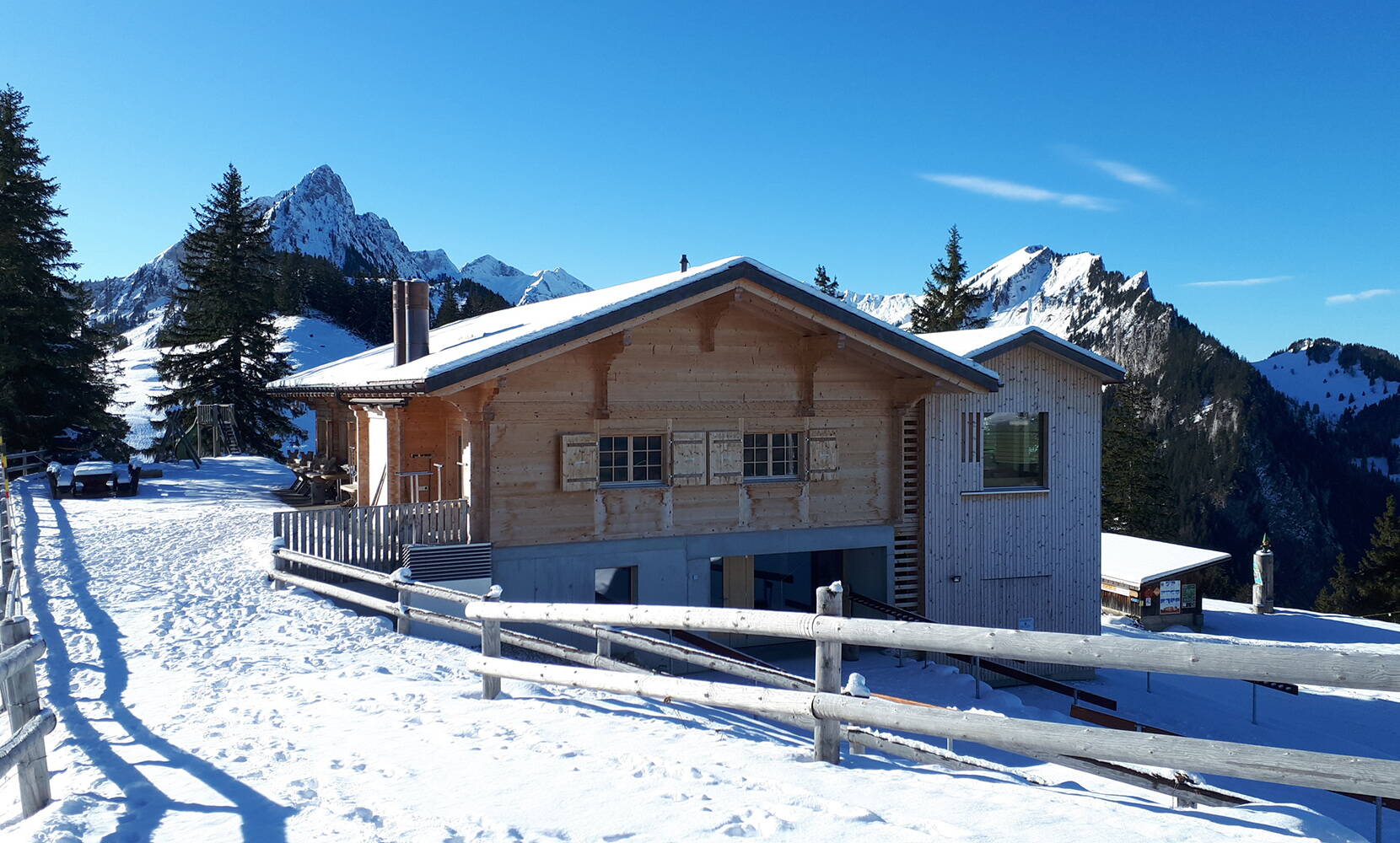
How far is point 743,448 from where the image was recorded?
1606cm

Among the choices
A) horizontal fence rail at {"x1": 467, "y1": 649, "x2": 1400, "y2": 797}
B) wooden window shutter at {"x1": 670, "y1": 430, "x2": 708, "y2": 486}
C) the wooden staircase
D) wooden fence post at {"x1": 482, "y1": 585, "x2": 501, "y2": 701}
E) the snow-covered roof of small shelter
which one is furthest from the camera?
the snow-covered roof of small shelter

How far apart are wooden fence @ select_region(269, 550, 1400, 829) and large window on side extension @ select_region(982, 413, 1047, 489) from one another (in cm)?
1241

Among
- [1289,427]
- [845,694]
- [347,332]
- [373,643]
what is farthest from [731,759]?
[1289,427]

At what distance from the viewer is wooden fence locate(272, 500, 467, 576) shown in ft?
43.5

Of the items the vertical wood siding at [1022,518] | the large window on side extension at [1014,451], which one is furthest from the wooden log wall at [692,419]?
the large window on side extension at [1014,451]

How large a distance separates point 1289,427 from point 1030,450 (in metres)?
168

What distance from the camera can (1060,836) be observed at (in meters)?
4.09

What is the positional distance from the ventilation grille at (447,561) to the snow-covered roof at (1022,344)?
969cm

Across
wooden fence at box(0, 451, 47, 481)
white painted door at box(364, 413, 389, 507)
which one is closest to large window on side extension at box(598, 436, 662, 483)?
white painted door at box(364, 413, 389, 507)

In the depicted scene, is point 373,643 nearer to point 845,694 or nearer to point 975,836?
point 845,694

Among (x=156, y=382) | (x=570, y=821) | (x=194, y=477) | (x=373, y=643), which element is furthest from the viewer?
(x=156, y=382)

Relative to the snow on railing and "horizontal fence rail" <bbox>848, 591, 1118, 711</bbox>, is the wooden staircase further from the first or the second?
the snow on railing

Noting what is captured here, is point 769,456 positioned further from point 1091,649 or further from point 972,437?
point 1091,649

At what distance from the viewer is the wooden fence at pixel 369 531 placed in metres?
13.3
